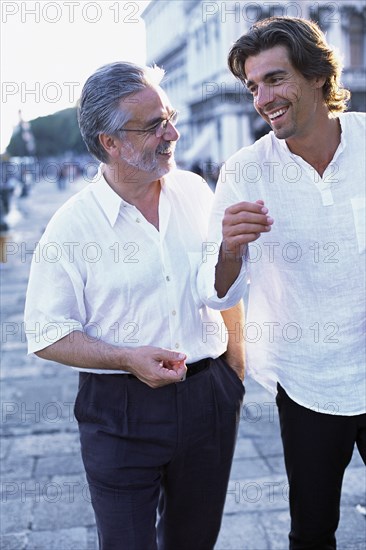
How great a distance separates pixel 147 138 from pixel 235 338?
74cm

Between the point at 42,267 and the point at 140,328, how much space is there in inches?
13.1

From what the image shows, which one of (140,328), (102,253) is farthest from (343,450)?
(102,253)

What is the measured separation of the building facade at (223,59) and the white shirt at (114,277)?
3257 cm

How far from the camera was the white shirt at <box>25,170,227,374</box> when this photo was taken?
2242mm

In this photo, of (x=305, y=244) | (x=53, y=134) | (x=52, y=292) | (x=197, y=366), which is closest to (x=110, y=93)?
(x=52, y=292)

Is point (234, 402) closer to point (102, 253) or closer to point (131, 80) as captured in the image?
point (102, 253)

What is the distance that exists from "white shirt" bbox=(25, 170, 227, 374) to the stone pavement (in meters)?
1.46

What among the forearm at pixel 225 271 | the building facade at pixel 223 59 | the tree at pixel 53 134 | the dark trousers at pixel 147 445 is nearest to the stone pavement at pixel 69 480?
the dark trousers at pixel 147 445

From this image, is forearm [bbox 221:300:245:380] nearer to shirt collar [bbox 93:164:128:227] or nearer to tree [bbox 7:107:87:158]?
shirt collar [bbox 93:164:128:227]

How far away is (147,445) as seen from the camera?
231 cm

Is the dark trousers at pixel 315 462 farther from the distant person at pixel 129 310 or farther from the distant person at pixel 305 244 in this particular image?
the distant person at pixel 129 310

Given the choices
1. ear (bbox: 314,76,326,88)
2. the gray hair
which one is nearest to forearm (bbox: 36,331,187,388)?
the gray hair

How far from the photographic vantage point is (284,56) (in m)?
2.22

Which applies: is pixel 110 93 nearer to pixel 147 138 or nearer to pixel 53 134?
pixel 147 138
